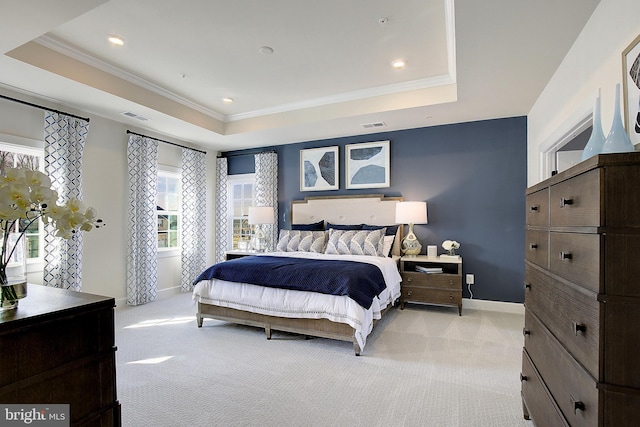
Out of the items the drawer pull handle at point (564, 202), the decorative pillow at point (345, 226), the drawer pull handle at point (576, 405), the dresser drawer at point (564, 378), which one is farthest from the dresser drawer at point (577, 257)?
the decorative pillow at point (345, 226)

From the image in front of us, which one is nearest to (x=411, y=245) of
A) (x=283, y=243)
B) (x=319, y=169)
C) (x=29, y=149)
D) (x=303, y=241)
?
(x=303, y=241)

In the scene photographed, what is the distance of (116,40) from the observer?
9.56ft

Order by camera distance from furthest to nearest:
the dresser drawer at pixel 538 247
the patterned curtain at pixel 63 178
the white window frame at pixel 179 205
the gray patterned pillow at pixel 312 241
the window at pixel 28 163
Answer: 1. the white window frame at pixel 179 205
2. the gray patterned pillow at pixel 312 241
3. the patterned curtain at pixel 63 178
4. the window at pixel 28 163
5. the dresser drawer at pixel 538 247

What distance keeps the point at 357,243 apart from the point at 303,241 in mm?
906

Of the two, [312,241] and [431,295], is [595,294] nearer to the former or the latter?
[431,295]

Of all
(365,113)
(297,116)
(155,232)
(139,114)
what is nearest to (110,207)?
(155,232)

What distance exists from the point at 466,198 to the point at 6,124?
5.63 meters

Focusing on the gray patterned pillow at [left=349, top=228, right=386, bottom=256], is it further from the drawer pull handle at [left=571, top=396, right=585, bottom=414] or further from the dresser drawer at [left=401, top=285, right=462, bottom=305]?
the drawer pull handle at [left=571, top=396, right=585, bottom=414]

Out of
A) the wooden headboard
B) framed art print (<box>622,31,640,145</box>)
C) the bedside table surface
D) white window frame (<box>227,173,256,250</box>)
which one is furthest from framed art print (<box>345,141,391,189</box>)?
framed art print (<box>622,31,640,145</box>)

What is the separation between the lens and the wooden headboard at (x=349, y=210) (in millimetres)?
4879

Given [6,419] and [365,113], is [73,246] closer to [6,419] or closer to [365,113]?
[6,419]

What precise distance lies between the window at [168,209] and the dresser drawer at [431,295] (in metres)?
3.92

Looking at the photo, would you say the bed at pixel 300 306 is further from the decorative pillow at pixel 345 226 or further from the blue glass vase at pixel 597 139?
the blue glass vase at pixel 597 139

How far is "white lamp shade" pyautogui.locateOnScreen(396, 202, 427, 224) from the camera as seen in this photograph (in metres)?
4.36
